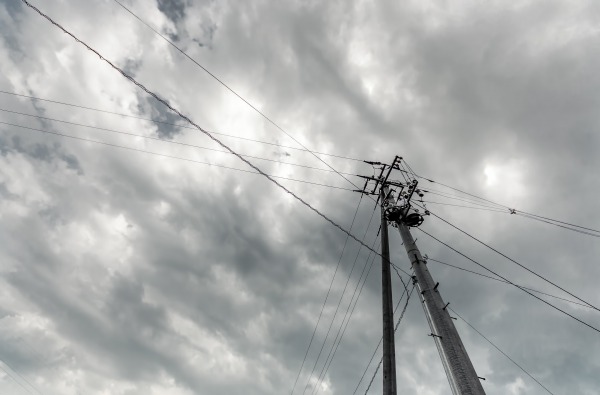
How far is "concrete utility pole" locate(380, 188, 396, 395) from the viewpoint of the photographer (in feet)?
27.5

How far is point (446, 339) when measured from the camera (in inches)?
267

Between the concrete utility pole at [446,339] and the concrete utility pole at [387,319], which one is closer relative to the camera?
the concrete utility pole at [446,339]

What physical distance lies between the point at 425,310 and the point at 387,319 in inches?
77.9

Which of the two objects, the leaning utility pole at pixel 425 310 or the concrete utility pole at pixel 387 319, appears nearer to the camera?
the leaning utility pole at pixel 425 310

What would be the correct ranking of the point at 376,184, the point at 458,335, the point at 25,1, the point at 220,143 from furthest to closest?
1. the point at 376,184
2. the point at 220,143
3. the point at 25,1
4. the point at 458,335

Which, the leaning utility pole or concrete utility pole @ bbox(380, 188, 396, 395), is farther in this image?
concrete utility pole @ bbox(380, 188, 396, 395)

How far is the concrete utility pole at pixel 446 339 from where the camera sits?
5.89 meters

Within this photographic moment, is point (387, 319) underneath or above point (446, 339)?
above

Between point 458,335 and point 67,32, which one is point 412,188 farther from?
point 67,32

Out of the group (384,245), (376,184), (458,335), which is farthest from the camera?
(376,184)

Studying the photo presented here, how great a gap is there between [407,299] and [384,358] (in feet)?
8.43

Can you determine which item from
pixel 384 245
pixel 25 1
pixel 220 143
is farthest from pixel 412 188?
pixel 25 1

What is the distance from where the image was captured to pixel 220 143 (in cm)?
967

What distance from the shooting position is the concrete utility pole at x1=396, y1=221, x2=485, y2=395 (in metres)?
5.89
